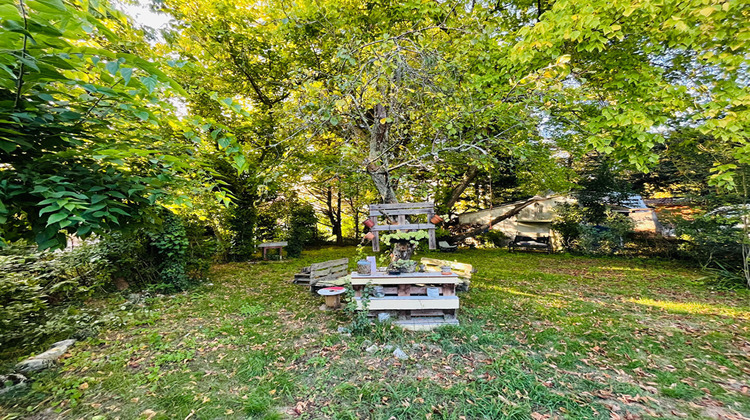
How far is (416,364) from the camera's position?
3.40m

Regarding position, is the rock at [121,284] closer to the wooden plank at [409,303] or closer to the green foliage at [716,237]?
the wooden plank at [409,303]

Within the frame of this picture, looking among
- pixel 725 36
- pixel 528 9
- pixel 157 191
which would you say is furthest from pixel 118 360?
pixel 528 9

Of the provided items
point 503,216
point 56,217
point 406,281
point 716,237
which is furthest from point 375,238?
point 503,216

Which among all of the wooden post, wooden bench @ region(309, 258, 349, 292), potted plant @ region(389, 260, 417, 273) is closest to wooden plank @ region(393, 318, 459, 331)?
potted plant @ region(389, 260, 417, 273)

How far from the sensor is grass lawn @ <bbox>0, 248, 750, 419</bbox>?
2.65 m

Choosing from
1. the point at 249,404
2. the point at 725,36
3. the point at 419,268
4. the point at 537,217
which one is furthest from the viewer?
the point at 537,217

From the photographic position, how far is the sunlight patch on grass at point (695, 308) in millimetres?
4934

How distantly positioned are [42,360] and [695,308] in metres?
10.5

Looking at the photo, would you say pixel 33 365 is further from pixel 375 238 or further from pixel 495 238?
pixel 495 238

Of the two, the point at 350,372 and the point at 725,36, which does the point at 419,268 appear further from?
the point at 725,36

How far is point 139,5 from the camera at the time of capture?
2.22m

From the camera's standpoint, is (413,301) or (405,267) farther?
(405,267)

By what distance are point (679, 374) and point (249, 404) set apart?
484 cm

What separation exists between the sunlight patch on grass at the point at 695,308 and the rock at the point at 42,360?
9754mm
